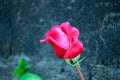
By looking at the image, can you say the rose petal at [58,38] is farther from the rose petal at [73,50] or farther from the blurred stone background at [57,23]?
the blurred stone background at [57,23]

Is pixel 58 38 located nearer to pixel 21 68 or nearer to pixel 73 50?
pixel 73 50

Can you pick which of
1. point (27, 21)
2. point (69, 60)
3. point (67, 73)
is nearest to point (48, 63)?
point (67, 73)

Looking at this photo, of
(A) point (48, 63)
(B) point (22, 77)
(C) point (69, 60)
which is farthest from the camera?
(A) point (48, 63)

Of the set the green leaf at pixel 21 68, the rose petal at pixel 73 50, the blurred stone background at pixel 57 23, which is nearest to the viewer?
the rose petal at pixel 73 50

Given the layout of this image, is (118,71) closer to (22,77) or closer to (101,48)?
(101,48)

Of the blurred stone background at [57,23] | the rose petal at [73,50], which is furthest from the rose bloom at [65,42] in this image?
the blurred stone background at [57,23]

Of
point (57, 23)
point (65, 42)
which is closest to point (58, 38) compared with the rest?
point (65, 42)

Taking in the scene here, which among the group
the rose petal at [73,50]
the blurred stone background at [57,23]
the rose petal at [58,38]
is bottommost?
the blurred stone background at [57,23]
